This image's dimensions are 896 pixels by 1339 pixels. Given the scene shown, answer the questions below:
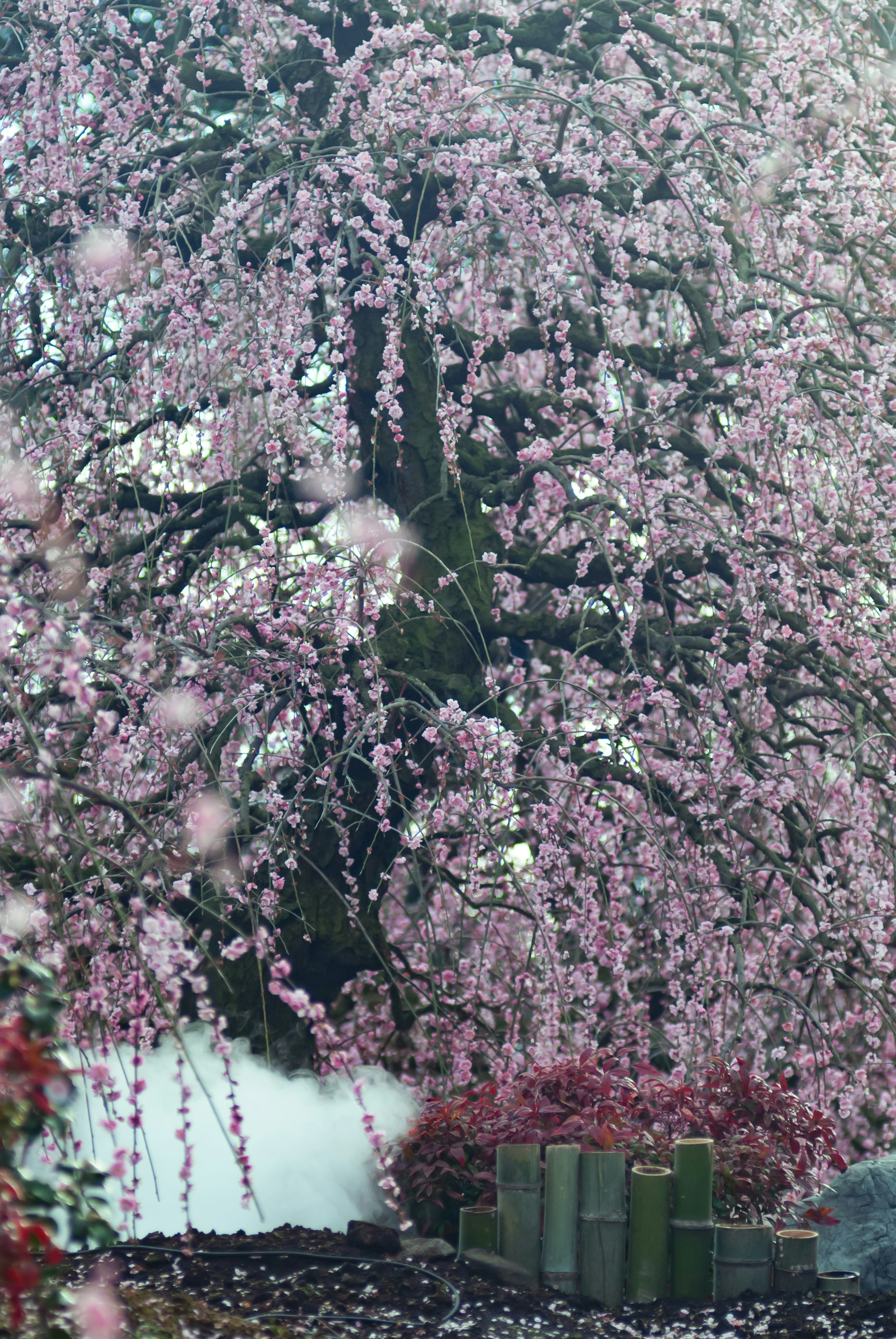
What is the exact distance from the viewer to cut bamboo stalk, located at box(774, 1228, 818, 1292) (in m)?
3.65

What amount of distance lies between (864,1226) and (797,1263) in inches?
11.8

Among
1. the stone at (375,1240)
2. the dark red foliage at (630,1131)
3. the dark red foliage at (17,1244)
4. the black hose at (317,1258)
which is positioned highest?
the dark red foliage at (17,1244)

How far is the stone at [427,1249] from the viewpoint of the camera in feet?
12.4

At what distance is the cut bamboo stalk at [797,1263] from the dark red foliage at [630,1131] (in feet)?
0.60

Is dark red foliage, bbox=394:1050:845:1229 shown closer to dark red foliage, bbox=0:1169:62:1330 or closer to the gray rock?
the gray rock

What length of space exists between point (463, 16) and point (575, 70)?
530 millimetres

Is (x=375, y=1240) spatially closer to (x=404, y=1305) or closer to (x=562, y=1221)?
(x=404, y=1305)

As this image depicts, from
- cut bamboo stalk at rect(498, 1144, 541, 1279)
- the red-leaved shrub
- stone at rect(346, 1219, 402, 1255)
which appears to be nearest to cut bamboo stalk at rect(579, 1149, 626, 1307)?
cut bamboo stalk at rect(498, 1144, 541, 1279)

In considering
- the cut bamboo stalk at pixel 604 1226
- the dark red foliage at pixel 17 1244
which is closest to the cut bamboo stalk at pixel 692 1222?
the cut bamboo stalk at pixel 604 1226

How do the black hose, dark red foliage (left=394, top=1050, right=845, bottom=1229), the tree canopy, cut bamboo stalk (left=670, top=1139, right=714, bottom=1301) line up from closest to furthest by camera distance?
the black hose < cut bamboo stalk (left=670, top=1139, right=714, bottom=1301) < dark red foliage (left=394, top=1050, right=845, bottom=1229) < the tree canopy

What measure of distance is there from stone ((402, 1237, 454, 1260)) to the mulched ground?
44 mm

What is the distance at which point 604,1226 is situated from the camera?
3.67 m

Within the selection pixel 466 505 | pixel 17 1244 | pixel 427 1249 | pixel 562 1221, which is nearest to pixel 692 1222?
pixel 562 1221

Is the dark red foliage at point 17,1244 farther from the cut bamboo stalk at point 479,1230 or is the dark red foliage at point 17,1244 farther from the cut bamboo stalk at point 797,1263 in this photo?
the cut bamboo stalk at point 797,1263
